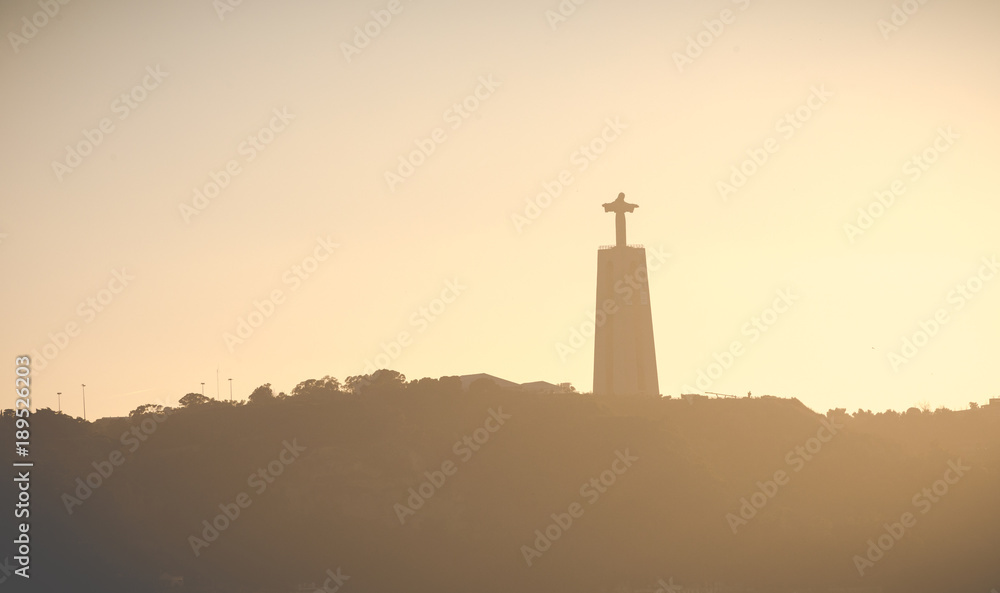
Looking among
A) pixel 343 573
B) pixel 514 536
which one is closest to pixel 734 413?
pixel 514 536

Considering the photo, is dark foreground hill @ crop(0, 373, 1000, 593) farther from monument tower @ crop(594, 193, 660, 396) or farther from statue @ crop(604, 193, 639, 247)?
statue @ crop(604, 193, 639, 247)

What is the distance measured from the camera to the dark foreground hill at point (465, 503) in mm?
93625

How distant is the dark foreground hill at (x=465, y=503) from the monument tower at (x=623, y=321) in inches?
109

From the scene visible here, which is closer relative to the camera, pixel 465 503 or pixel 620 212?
pixel 465 503

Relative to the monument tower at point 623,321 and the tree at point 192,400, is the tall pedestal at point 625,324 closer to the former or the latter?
the monument tower at point 623,321

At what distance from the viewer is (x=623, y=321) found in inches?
4296

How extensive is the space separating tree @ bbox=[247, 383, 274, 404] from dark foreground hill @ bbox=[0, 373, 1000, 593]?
0.85 feet

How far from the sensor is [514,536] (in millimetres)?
97562

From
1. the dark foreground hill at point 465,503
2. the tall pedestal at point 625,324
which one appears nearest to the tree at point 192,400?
the dark foreground hill at point 465,503

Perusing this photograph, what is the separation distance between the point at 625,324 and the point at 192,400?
32442 mm

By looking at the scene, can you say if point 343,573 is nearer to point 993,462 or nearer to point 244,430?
point 244,430

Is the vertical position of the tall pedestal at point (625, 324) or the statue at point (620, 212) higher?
the statue at point (620, 212)

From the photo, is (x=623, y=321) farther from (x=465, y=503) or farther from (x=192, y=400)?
(x=192, y=400)

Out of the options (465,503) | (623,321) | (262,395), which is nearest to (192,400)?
(262,395)
